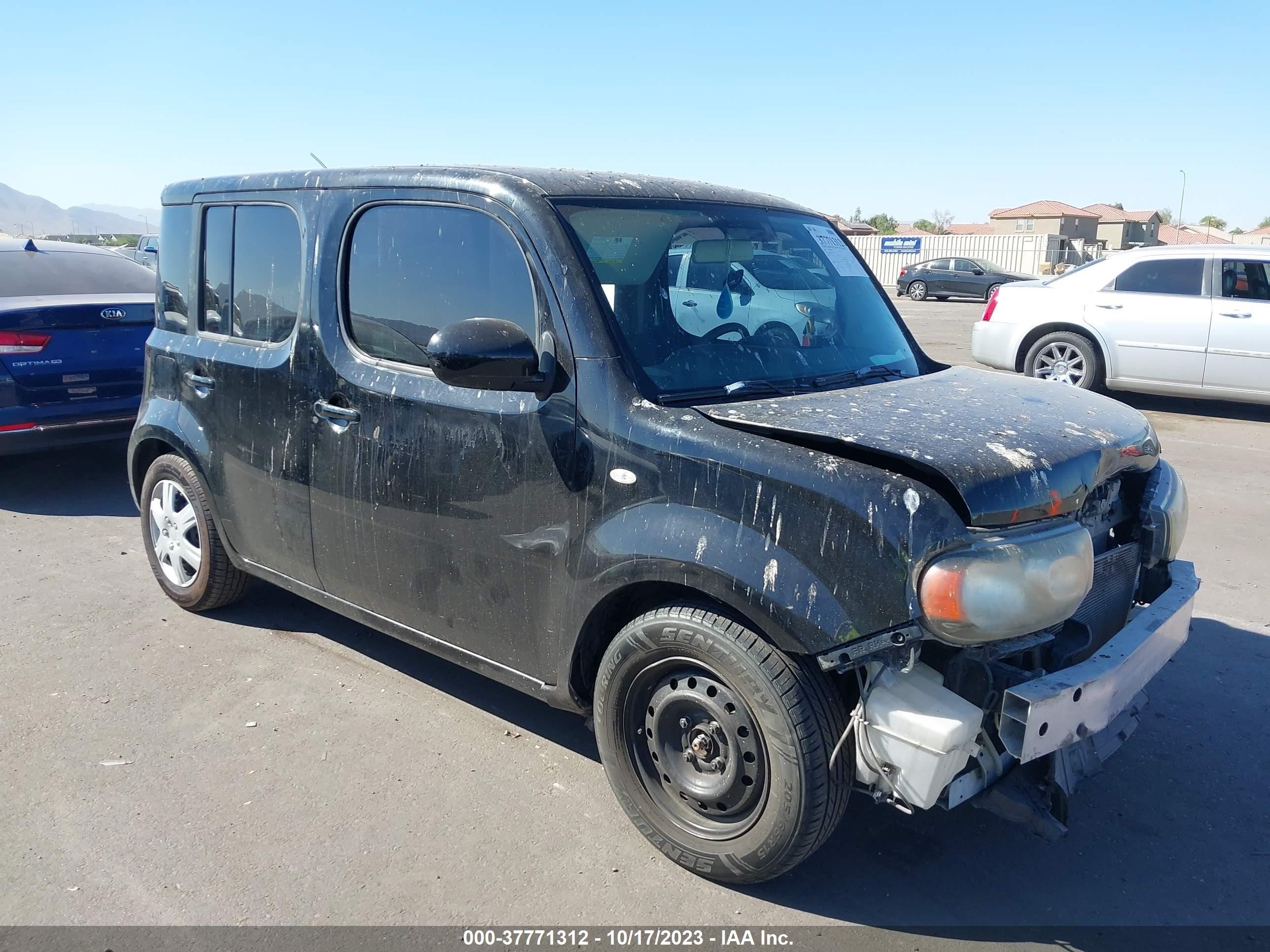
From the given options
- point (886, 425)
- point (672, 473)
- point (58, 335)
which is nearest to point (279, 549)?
point (672, 473)

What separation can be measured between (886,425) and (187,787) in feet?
8.51

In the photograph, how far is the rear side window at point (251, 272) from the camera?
12.8 ft

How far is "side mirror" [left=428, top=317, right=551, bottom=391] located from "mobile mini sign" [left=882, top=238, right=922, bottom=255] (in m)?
44.8

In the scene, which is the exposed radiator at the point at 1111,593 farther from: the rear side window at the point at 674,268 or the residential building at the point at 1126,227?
the residential building at the point at 1126,227

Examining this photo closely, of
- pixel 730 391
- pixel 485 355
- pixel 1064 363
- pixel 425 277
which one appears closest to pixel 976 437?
pixel 730 391

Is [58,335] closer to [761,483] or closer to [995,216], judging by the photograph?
[761,483]

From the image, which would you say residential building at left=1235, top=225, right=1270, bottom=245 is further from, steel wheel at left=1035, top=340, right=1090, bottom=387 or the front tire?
the front tire

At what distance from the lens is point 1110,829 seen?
3.19m

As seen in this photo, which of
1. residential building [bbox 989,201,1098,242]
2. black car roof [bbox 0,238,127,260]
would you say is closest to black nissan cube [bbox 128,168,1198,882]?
black car roof [bbox 0,238,127,260]

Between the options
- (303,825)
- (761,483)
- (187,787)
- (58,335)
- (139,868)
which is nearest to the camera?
(761,483)

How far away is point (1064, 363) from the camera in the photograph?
10.3 m

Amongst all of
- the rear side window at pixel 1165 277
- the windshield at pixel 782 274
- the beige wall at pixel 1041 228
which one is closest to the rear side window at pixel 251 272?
the windshield at pixel 782 274

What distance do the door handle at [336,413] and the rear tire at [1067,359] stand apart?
8273 millimetres

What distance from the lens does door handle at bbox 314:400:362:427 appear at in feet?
11.8
